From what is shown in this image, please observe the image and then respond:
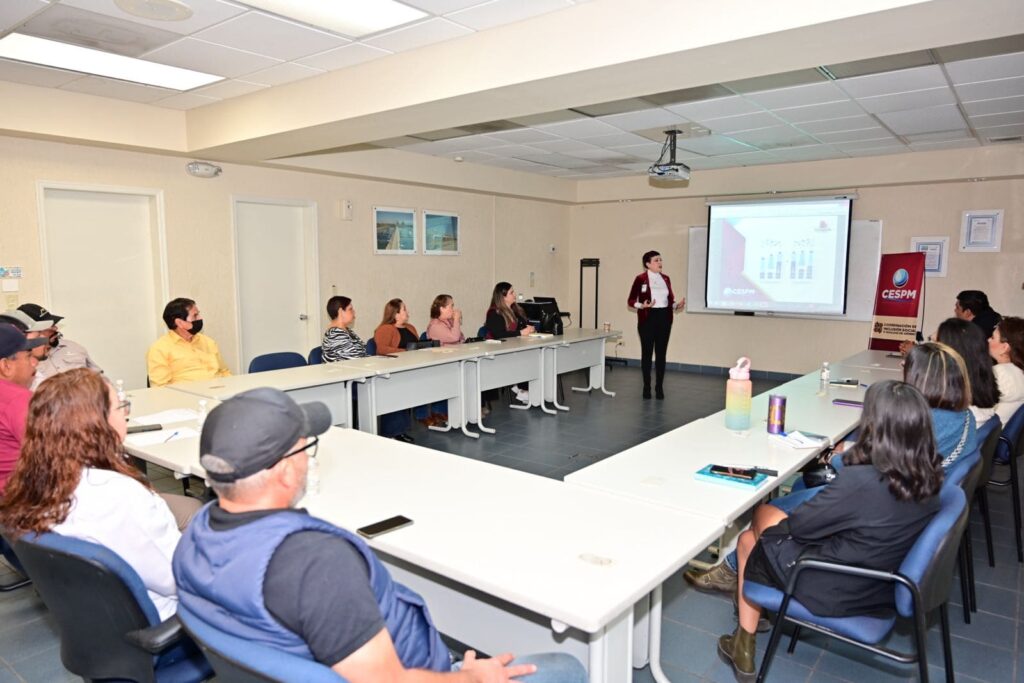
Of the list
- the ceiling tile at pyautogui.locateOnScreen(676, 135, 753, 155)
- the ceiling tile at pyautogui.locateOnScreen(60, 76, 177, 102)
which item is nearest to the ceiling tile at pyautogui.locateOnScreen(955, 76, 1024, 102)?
the ceiling tile at pyautogui.locateOnScreen(676, 135, 753, 155)

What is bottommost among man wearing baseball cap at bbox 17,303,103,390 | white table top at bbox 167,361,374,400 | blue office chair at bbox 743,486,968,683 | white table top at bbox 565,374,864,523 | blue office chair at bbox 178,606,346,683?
blue office chair at bbox 743,486,968,683

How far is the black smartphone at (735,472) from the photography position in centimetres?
235

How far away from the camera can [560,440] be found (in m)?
5.54

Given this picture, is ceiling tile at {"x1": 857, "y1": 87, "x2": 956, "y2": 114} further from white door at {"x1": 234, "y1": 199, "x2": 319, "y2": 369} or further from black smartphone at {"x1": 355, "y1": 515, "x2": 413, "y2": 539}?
white door at {"x1": 234, "y1": 199, "x2": 319, "y2": 369}

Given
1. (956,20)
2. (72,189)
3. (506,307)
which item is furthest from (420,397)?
(956,20)

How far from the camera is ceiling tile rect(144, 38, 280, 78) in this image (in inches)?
150

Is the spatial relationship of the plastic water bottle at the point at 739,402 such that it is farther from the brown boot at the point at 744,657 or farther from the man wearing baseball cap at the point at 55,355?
the man wearing baseball cap at the point at 55,355

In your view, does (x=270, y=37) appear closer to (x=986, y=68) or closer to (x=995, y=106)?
(x=986, y=68)

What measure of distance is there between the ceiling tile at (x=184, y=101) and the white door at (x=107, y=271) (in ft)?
2.64

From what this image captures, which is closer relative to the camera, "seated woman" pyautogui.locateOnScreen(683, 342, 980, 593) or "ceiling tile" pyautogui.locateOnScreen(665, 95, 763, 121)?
"seated woman" pyautogui.locateOnScreen(683, 342, 980, 593)

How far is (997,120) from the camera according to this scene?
553 cm

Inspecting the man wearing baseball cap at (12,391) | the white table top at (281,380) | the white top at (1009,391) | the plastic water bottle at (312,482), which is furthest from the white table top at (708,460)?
the white table top at (281,380)

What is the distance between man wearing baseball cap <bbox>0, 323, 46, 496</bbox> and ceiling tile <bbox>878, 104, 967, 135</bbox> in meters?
6.11

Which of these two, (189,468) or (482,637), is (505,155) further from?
(482,637)
